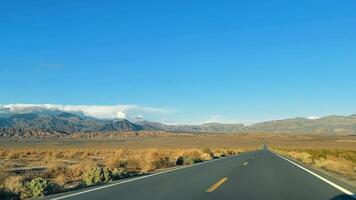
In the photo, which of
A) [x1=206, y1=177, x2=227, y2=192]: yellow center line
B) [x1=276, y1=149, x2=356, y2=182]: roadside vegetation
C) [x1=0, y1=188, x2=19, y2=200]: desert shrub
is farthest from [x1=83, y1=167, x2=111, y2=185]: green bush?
[x1=276, y1=149, x2=356, y2=182]: roadside vegetation

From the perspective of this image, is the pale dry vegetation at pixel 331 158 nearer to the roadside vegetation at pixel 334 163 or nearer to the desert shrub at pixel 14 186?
the roadside vegetation at pixel 334 163

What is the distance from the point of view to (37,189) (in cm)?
1452

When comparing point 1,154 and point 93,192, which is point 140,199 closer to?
point 93,192

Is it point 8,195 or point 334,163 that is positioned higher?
point 334,163

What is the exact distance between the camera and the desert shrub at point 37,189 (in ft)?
46.9

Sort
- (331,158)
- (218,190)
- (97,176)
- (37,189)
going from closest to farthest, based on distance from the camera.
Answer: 1. (218,190)
2. (37,189)
3. (97,176)
4. (331,158)

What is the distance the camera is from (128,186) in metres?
15.7

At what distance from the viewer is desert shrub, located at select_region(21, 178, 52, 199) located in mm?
14297

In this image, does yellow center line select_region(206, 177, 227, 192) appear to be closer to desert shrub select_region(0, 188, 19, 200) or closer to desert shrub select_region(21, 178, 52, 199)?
desert shrub select_region(21, 178, 52, 199)

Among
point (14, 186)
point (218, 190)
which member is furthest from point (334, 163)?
point (14, 186)

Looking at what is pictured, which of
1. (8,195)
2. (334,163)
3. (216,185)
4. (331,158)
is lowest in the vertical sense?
(8,195)

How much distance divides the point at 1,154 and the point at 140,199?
149ft

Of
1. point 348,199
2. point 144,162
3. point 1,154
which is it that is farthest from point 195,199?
point 1,154

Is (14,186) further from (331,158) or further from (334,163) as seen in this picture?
(331,158)
